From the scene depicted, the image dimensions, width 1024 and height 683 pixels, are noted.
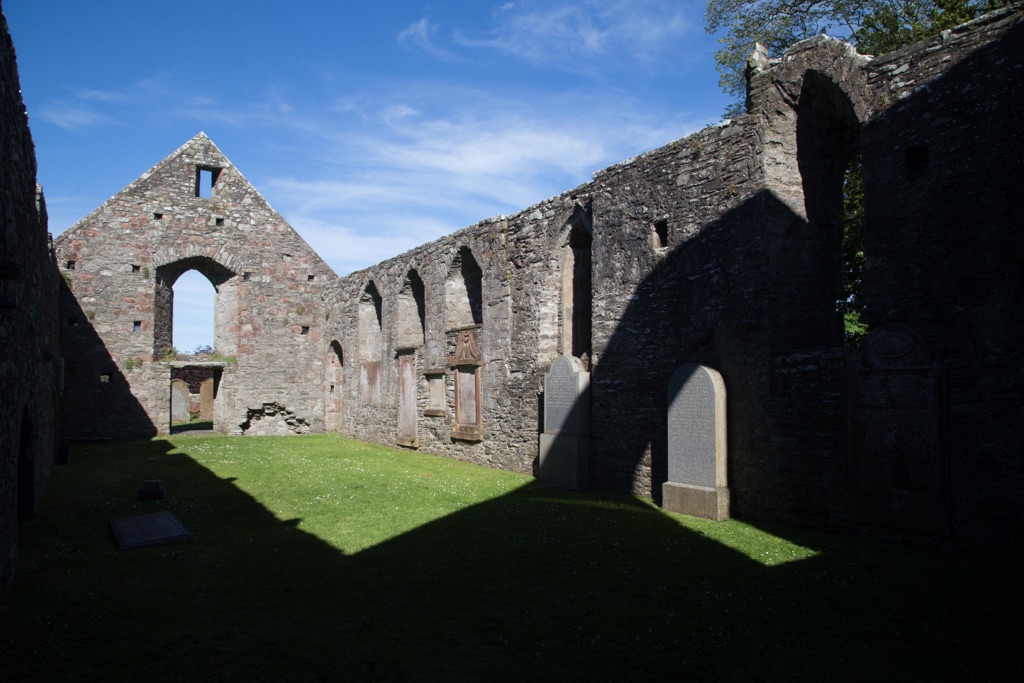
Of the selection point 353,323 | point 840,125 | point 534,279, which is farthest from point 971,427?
point 353,323

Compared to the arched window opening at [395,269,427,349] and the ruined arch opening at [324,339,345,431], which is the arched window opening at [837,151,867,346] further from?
the ruined arch opening at [324,339,345,431]

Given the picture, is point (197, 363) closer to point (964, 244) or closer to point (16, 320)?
point (16, 320)

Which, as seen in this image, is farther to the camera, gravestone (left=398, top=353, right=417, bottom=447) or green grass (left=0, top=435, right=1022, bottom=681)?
gravestone (left=398, top=353, right=417, bottom=447)

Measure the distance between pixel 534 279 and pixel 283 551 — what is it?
22.1 feet

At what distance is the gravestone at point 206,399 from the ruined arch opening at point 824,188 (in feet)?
78.0

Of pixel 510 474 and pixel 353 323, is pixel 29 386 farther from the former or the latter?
pixel 353 323

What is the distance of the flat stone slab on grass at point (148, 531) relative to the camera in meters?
6.93

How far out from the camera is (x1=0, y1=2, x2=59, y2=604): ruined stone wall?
5.35m

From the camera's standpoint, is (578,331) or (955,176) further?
(578,331)

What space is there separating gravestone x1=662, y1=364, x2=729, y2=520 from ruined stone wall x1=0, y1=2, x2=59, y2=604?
652cm

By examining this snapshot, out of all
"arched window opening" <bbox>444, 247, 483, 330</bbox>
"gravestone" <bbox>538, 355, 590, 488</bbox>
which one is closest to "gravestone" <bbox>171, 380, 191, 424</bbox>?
"arched window opening" <bbox>444, 247, 483, 330</bbox>

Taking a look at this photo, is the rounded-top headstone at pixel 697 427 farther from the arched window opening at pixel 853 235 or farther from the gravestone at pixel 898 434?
the arched window opening at pixel 853 235

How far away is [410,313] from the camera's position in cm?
1733

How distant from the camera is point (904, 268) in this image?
6.97m
